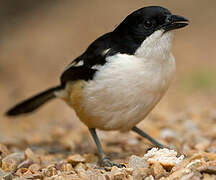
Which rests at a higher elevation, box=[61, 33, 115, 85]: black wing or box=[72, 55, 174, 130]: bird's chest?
box=[61, 33, 115, 85]: black wing

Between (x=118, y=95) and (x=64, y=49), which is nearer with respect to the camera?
(x=118, y=95)

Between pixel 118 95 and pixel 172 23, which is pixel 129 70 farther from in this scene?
pixel 172 23

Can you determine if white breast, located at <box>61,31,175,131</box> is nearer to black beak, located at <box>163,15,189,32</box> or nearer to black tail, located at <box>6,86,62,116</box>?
black beak, located at <box>163,15,189,32</box>

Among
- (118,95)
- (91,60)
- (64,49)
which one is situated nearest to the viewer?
(118,95)

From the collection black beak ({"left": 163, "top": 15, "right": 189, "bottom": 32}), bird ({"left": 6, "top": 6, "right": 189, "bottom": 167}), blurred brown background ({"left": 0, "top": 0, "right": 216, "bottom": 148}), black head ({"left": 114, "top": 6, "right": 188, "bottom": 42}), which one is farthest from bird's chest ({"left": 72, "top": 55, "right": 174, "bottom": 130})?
blurred brown background ({"left": 0, "top": 0, "right": 216, "bottom": 148})

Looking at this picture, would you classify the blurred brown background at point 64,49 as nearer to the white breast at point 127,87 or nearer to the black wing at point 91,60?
the black wing at point 91,60

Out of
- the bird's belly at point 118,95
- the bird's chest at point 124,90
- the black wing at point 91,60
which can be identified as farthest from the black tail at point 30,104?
the bird's chest at point 124,90

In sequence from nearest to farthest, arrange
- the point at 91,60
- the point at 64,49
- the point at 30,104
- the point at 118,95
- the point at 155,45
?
the point at 155,45 → the point at 118,95 → the point at 91,60 → the point at 30,104 → the point at 64,49

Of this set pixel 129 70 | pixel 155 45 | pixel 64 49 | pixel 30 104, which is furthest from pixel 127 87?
pixel 64 49
